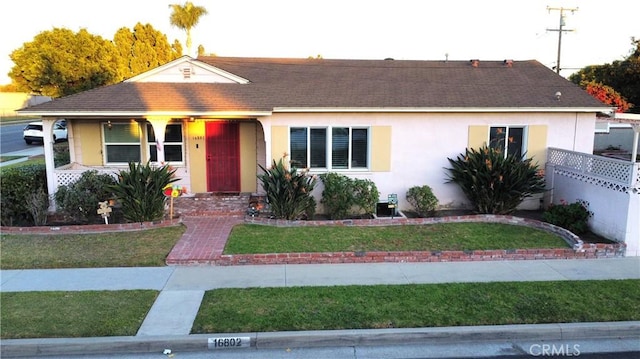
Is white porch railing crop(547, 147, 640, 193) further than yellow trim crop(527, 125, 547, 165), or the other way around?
yellow trim crop(527, 125, 547, 165)

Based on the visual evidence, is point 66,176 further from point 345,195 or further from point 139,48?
point 139,48

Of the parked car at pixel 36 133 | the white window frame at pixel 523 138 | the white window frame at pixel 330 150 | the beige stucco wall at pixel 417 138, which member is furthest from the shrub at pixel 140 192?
the parked car at pixel 36 133

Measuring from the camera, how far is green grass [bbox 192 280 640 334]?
596 cm

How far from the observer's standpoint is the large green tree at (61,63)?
25172mm

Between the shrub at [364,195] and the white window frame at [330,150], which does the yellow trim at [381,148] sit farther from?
the shrub at [364,195]

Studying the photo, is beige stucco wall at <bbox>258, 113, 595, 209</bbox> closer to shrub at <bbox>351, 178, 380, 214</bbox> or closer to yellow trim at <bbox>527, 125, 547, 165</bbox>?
yellow trim at <bbox>527, 125, 547, 165</bbox>

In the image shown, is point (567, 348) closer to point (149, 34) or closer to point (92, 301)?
point (92, 301)

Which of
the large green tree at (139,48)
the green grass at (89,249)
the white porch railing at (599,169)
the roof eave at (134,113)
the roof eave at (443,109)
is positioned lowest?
the green grass at (89,249)

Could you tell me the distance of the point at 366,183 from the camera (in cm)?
1193

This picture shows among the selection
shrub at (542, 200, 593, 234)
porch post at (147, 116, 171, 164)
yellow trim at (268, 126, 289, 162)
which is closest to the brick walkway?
porch post at (147, 116, 171, 164)

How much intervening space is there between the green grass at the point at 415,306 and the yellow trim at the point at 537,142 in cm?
597

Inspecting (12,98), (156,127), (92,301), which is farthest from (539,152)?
(12,98)

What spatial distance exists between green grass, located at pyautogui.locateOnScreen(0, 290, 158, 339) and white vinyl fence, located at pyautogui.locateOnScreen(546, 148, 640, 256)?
365 inches

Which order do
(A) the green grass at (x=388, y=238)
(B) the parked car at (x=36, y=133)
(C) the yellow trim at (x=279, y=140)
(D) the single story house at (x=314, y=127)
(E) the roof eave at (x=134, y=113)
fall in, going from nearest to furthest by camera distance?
(A) the green grass at (x=388, y=238) < (E) the roof eave at (x=134, y=113) < (D) the single story house at (x=314, y=127) < (C) the yellow trim at (x=279, y=140) < (B) the parked car at (x=36, y=133)
